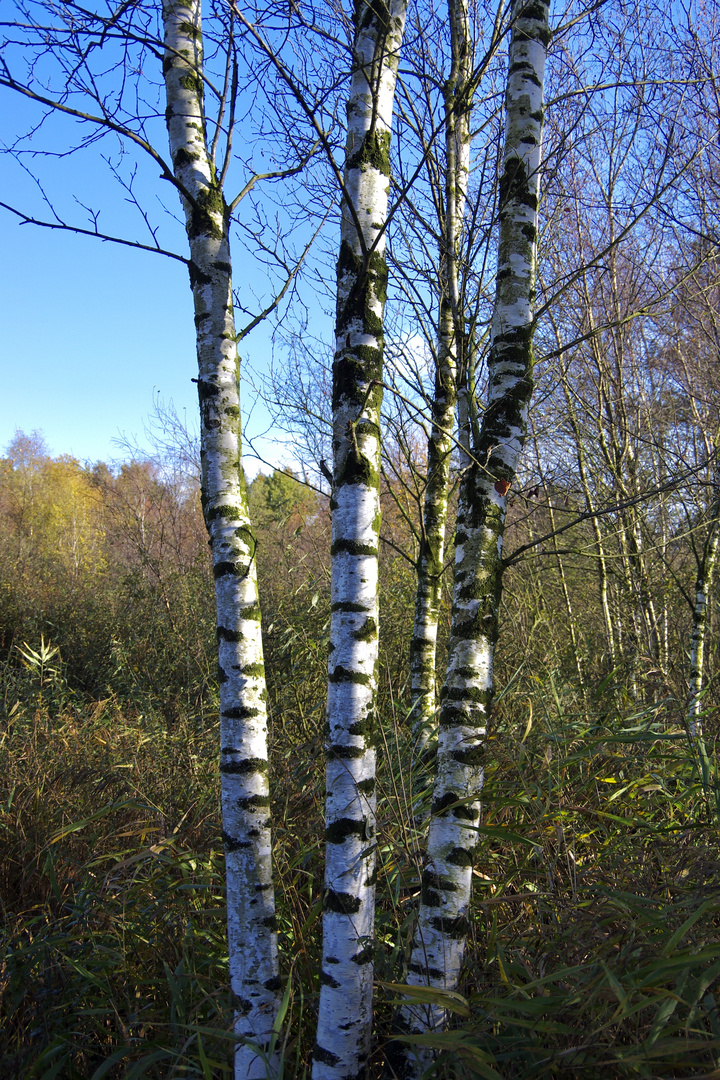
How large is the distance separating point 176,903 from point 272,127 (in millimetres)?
3847

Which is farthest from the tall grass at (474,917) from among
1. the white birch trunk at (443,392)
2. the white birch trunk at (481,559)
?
the white birch trunk at (443,392)

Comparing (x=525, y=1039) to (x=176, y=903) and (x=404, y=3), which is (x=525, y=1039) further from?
(x=404, y=3)

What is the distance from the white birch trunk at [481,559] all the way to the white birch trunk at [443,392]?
1629 mm

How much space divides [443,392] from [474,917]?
3.00 m

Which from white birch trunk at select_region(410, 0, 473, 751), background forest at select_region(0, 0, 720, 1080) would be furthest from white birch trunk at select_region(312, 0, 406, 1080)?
white birch trunk at select_region(410, 0, 473, 751)

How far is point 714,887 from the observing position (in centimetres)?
182

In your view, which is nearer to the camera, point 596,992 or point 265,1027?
point 596,992

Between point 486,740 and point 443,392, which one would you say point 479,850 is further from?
point 443,392

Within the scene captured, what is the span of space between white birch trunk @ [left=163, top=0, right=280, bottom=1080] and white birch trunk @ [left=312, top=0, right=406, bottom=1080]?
28 centimetres

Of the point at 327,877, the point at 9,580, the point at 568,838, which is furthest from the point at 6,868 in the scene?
the point at 9,580

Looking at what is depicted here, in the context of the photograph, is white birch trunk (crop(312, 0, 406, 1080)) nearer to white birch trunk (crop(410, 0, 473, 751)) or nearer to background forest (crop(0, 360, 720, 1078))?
background forest (crop(0, 360, 720, 1078))

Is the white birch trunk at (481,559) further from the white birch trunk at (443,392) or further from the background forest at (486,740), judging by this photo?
the white birch trunk at (443,392)

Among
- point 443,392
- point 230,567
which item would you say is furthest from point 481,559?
point 443,392

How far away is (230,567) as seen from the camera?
2.10 metres
